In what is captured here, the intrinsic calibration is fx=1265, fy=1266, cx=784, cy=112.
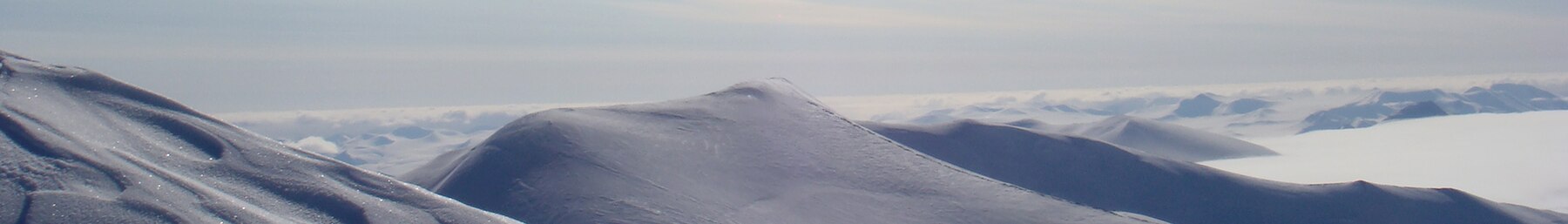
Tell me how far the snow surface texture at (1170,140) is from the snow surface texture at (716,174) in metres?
75.0

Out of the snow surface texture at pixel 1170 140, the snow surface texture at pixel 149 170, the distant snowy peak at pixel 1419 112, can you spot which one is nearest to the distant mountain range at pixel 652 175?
the snow surface texture at pixel 149 170

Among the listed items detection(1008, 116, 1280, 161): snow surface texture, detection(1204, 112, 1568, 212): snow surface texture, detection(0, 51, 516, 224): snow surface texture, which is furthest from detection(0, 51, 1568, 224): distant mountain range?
detection(1008, 116, 1280, 161): snow surface texture

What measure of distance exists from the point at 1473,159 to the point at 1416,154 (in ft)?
31.2

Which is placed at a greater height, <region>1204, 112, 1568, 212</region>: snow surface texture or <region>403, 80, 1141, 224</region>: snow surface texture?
<region>1204, 112, 1568, 212</region>: snow surface texture

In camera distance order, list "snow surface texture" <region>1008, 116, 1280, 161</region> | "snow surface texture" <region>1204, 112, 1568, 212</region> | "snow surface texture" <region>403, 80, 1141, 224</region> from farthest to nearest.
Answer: "snow surface texture" <region>1008, 116, 1280, 161</region> → "snow surface texture" <region>1204, 112, 1568, 212</region> → "snow surface texture" <region>403, 80, 1141, 224</region>

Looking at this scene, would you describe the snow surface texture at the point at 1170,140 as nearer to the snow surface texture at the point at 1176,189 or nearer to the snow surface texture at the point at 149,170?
the snow surface texture at the point at 1176,189

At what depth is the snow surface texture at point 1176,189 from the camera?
4756 centimetres

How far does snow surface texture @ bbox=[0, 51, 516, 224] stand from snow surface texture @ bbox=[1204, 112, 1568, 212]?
61767 mm

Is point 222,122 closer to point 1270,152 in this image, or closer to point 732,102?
point 732,102

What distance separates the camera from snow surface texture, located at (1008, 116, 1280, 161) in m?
120

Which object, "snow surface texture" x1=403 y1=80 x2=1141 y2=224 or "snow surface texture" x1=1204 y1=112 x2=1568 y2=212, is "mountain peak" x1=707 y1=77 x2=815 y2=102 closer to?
"snow surface texture" x1=403 y1=80 x2=1141 y2=224

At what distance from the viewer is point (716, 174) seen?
36.0 meters

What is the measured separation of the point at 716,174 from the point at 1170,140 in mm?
99729

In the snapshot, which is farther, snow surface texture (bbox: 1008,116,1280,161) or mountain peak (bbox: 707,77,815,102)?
snow surface texture (bbox: 1008,116,1280,161)
